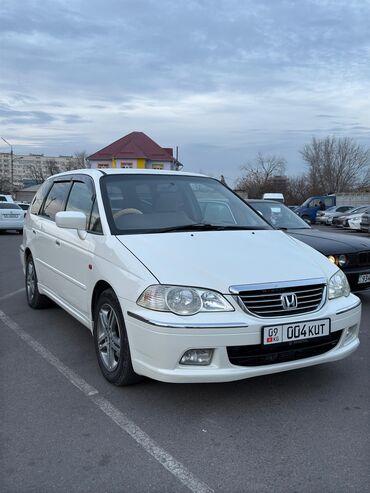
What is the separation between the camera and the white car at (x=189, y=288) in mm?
3223

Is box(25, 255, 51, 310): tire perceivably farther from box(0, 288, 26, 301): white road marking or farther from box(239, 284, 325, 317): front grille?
box(239, 284, 325, 317): front grille

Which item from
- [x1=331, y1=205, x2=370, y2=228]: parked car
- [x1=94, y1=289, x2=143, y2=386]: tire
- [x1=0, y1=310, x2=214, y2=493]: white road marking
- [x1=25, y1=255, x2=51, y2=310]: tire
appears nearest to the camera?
[x1=0, y1=310, x2=214, y2=493]: white road marking

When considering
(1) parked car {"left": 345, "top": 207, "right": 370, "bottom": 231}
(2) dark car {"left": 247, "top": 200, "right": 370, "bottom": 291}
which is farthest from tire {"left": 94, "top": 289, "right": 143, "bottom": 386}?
(1) parked car {"left": 345, "top": 207, "right": 370, "bottom": 231}

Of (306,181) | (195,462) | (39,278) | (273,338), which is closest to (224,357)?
(273,338)

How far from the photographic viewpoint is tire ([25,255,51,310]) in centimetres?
613

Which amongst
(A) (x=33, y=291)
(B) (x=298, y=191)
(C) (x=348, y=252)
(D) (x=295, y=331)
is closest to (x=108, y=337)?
(D) (x=295, y=331)

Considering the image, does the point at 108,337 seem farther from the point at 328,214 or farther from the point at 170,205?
the point at 328,214

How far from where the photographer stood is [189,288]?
3.28 metres

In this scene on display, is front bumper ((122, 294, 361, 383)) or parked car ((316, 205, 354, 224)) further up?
front bumper ((122, 294, 361, 383))

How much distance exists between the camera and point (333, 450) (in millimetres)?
2904

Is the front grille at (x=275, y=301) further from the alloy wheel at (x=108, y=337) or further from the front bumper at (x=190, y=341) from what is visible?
the alloy wheel at (x=108, y=337)

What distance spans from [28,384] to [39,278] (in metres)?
2.15

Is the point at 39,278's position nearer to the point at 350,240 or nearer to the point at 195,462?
the point at 195,462

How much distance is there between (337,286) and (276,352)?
86 cm
